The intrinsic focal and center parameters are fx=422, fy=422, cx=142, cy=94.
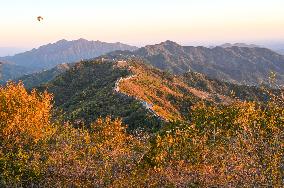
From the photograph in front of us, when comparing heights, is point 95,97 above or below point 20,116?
below

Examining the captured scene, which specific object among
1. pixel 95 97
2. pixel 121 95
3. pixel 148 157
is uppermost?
pixel 148 157

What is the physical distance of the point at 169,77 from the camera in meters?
182

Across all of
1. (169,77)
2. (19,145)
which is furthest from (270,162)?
(169,77)

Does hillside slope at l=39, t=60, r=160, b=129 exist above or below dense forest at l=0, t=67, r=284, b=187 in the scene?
below

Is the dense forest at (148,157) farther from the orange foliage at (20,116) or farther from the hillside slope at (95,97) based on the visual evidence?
the hillside slope at (95,97)

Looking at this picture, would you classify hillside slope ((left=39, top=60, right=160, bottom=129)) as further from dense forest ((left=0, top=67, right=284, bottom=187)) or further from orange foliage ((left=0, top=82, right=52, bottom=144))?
dense forest ((left=0, top=67, right=284, bottom=187))

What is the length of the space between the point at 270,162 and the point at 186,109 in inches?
4053

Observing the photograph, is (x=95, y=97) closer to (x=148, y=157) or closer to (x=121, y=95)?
(x=121, y=95)

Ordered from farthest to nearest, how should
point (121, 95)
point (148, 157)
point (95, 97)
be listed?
1. point (95, 97)
2. point (121, 95)
3. point (148, 157)

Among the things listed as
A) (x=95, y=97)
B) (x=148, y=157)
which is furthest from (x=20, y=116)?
(x=95, y=97)

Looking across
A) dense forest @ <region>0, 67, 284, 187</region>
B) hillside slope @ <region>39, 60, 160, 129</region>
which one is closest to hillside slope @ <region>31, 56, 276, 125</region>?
hillside slope @ <region>39, 60, 160, 129</region>

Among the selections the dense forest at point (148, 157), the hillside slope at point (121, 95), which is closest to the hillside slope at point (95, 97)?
the hillside slope at point (121, 95)

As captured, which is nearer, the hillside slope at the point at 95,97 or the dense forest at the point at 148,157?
the dense forest at the point at 148,157

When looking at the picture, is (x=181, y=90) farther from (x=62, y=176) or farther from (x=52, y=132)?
(x=62, y=176)
